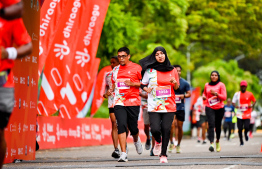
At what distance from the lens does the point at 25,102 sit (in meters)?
11.7

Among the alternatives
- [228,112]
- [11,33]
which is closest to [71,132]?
[228,112]

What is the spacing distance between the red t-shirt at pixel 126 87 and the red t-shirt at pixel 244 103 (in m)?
8.83

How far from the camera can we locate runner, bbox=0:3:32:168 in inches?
222

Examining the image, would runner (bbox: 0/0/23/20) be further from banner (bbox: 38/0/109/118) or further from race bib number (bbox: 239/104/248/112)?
race bib number (bbox: 239/104/248/112)

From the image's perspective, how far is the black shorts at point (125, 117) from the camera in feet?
36.2

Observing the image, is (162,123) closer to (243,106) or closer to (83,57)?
(83,57)

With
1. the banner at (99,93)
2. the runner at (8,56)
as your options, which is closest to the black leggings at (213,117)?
the banner at (99,93)

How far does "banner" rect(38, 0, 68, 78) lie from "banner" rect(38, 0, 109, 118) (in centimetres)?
243

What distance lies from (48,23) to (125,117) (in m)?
3.91

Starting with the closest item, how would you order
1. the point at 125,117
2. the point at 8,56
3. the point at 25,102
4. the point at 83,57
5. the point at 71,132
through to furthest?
the point at 8,56, the point at 125,117, the point at 25,102, the point at 83,57, the point at 71,132

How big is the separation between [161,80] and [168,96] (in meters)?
0.31

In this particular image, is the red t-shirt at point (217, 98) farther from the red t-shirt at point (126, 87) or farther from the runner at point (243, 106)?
the red t-shirt at point (126, 87)

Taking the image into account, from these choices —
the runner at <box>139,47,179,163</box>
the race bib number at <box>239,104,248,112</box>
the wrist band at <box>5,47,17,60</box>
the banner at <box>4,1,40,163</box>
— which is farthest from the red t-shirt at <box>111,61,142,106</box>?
the race bib number at <box>239,104,248,112</box>

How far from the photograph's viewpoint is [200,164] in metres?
9.95
